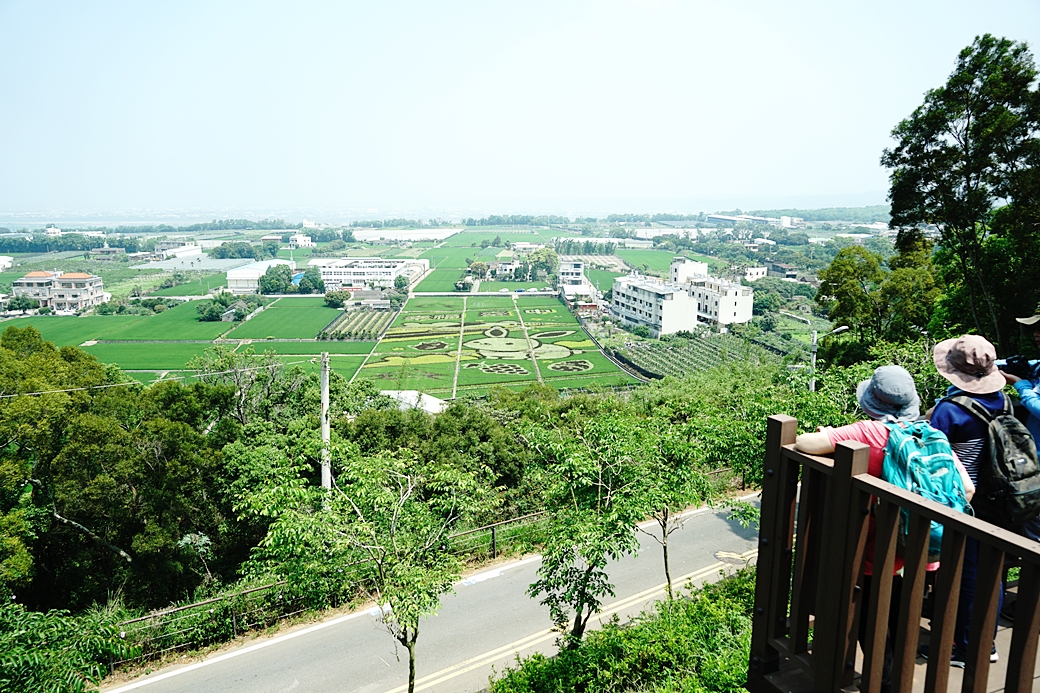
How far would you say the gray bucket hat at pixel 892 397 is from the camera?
7.16 feet

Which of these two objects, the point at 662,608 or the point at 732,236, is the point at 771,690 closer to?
the point at 662,608

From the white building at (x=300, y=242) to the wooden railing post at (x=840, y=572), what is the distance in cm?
11947

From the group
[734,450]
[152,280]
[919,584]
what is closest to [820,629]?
[919,584]

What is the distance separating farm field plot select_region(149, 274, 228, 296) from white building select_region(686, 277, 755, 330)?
164 ft

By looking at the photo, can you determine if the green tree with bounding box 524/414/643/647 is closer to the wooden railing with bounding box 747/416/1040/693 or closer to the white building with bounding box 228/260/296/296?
the wooden railing with bounding box 747/416/1040/693

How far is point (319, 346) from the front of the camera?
4772 centimetres

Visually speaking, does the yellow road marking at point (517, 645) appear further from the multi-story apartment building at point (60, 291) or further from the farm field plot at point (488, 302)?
the farm field plot at point (488, 302)

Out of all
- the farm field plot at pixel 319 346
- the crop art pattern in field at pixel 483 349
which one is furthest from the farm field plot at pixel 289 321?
the crop art pattern in field at pixel 483 349

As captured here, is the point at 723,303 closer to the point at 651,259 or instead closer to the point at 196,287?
the point at 196,287

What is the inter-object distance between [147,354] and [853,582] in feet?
150

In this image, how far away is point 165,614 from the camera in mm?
8336

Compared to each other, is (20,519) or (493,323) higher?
(20,519)

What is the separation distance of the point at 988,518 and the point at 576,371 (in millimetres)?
40827

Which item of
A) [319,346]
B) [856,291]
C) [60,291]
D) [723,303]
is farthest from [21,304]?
[723,303]
